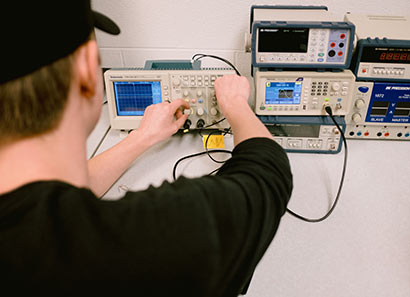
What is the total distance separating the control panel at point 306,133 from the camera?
1.21 meters

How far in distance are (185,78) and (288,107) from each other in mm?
375

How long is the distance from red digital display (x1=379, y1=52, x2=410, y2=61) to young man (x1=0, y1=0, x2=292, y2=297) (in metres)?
0.80

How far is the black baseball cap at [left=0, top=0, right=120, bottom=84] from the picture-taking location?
1.56 ft

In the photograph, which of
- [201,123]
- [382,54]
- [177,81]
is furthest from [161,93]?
[382,54]

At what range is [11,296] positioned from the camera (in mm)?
443

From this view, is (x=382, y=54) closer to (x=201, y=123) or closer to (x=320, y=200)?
(x=320, y=200)

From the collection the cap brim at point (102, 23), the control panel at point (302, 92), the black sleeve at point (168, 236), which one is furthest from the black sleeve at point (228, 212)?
the control panel at point (302, 92)

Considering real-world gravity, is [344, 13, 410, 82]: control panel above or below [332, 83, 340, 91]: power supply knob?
above

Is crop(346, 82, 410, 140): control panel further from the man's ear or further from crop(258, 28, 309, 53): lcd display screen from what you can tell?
the man's ear

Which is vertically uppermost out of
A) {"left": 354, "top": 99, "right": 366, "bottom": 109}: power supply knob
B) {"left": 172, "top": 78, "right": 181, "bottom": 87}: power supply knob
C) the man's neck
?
the man's neck

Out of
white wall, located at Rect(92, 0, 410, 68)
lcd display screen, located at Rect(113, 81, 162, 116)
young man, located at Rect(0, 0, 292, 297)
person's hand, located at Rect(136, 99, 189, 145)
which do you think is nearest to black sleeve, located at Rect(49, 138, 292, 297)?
young man, located at Rect(0, 0, 292, 297)

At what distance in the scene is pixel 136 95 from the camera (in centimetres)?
128

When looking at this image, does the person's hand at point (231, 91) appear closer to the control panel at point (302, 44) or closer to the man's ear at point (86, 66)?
the control panel at point (302, 44)

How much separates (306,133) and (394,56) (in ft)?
1.24
